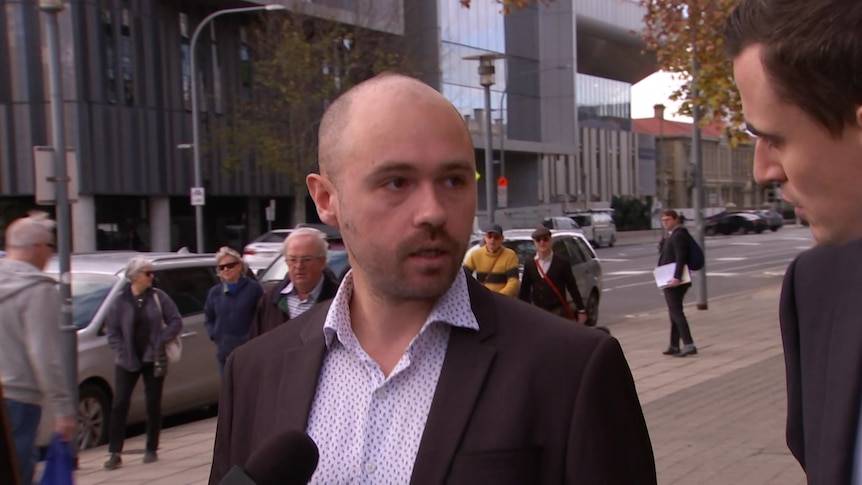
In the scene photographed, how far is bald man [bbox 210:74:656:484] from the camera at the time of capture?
1.95m

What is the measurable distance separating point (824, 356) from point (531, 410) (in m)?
0.51

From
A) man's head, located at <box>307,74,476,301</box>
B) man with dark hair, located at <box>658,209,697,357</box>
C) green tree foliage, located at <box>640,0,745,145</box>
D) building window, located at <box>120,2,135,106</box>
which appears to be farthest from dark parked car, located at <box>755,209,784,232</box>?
man's head, located at <box>307,74,476,301</box>

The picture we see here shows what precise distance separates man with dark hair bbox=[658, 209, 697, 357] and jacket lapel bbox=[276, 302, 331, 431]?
12215 millimetres

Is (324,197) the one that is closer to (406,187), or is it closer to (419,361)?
(406,187)

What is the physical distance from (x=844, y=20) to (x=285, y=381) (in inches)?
48.8

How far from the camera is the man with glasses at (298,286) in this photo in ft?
25.7

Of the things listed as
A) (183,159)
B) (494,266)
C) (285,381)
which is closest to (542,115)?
(183,159)

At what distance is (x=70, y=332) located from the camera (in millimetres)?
9516

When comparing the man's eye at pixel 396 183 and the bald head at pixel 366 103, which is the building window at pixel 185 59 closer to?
the bald head at pixel 366 103

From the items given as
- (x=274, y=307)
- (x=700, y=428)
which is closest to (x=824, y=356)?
(x=274, y=307)

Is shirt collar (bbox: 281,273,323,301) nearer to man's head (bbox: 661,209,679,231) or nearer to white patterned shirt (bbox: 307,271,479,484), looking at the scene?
white patterned shirt (bbox: 307,271,479,484)

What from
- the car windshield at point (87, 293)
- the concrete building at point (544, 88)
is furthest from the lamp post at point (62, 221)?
the concrete building at point (544, 88)

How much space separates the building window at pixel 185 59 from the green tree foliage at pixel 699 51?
28.0 metres

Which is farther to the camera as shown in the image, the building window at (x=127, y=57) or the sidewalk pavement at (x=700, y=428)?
the building window at (x=127, y=57)
